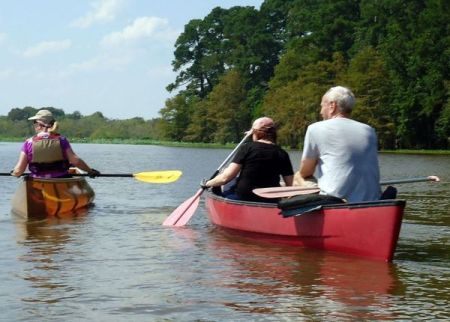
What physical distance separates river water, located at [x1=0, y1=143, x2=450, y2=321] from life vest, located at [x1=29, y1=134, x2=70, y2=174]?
1110mm

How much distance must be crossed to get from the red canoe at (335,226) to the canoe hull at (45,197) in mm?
Answer: 3703

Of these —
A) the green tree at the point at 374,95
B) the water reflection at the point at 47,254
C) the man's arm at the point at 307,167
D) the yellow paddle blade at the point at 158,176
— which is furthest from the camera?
the green tree at the point at 374,95

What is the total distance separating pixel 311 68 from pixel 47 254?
225 feet

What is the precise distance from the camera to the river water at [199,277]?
22.7ft

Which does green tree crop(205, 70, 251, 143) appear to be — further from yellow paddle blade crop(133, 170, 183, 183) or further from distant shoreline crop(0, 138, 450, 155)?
yellow paddle blade crop(133, 170, 183, 183)

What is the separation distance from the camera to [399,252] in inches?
400

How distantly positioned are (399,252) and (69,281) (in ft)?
13.0

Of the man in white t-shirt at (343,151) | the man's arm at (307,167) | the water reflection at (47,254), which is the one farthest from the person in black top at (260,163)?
the water reflection at (47,254)

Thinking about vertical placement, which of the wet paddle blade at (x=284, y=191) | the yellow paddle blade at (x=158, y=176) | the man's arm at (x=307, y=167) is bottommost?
the yellow paddle blade at (x=158, y=176)

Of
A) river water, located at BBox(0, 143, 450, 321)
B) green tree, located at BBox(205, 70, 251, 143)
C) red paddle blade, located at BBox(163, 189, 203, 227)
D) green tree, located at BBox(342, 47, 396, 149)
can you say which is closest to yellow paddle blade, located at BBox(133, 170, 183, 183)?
river water, located at BBox(0, 143, 450, 321)

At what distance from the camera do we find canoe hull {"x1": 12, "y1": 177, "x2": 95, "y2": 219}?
1360cm

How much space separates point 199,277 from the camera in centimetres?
841

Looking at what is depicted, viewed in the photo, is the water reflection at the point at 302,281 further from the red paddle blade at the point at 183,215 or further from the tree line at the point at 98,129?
the tree line at the point at 98,129

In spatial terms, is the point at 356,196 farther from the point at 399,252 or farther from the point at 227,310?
the point at 227,310
